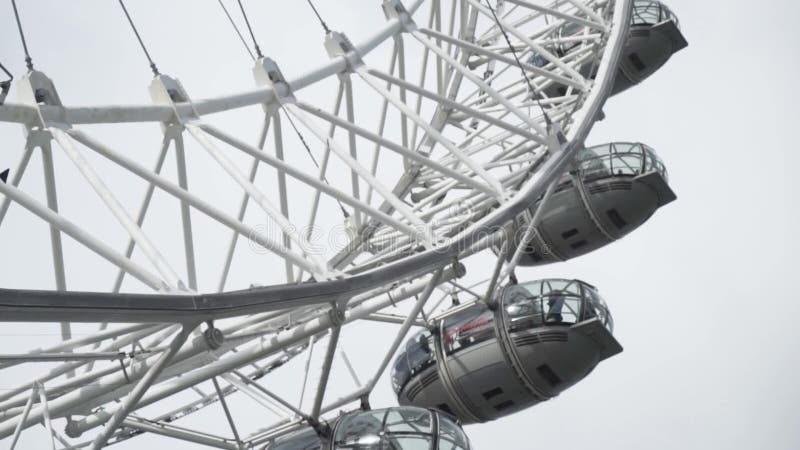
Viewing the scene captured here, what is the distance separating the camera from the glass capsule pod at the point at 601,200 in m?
32.1

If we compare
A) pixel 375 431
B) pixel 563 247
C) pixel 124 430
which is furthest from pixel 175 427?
pixel 563 247

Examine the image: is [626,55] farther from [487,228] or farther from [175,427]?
[175,427]

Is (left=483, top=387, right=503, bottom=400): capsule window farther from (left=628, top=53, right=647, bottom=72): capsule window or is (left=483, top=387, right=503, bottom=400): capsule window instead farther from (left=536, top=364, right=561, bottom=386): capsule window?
(left=628, top=53, right=647, bottom=72): capsule window

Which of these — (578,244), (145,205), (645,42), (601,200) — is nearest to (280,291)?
(145,205)

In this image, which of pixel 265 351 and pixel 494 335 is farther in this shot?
pixel 494 335

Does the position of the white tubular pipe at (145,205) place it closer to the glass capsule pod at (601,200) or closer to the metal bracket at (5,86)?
the metal bracket at (5,86)

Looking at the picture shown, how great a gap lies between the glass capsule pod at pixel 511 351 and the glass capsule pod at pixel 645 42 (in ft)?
41.8

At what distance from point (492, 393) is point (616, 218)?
6.93m

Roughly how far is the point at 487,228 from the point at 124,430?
28.1 feet

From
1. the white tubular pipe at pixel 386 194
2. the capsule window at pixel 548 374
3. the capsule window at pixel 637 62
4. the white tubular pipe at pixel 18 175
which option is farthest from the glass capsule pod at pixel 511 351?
the capsule window at pixel 637 62

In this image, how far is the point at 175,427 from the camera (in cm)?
2512

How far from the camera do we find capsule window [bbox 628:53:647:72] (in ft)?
130

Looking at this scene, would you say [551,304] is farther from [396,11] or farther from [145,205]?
[145,205]

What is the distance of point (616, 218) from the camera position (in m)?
32.2
